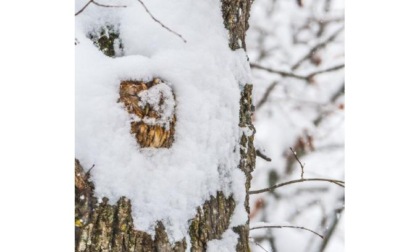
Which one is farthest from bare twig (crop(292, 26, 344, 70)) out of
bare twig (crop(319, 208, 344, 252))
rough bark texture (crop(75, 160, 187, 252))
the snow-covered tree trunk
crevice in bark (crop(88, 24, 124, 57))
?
rough bark texture (crop(75, 160, 187, 252))

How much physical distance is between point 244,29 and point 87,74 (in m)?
0.53

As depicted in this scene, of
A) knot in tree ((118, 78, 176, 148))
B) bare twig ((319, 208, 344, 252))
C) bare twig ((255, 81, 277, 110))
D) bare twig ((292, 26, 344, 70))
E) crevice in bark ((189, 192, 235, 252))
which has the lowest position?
bare twig ((319, 208, 344, 252))

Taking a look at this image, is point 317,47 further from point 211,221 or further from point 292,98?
point 211,221

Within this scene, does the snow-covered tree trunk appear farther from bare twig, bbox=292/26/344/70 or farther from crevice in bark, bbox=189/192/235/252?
bare twig, bbox=292/26/344/70

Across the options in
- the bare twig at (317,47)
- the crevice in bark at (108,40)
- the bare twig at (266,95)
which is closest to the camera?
the crevice in bark at (108,40)

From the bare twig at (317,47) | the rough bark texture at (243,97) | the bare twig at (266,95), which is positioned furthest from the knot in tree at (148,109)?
the bare twig at (317,47)

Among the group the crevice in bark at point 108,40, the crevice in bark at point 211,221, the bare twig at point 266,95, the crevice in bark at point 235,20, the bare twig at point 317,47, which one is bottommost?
the crevice in bark at point 211,221

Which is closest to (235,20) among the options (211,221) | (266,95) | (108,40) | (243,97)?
(243,97)

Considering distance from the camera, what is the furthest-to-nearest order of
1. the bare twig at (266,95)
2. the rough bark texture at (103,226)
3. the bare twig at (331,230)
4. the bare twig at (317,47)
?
1. the bare twig at (317,47)
2. the bare twig at (266,95)
3. the bare twig at (331,230)
4. the rough bark texture at (103,226)

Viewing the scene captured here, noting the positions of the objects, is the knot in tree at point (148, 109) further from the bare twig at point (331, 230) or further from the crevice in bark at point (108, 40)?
the bare twig at point (331, 230)

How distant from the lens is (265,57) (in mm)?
5762

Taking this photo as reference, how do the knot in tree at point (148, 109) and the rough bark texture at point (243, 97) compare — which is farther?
the rough bark texture at point (243, 97)
